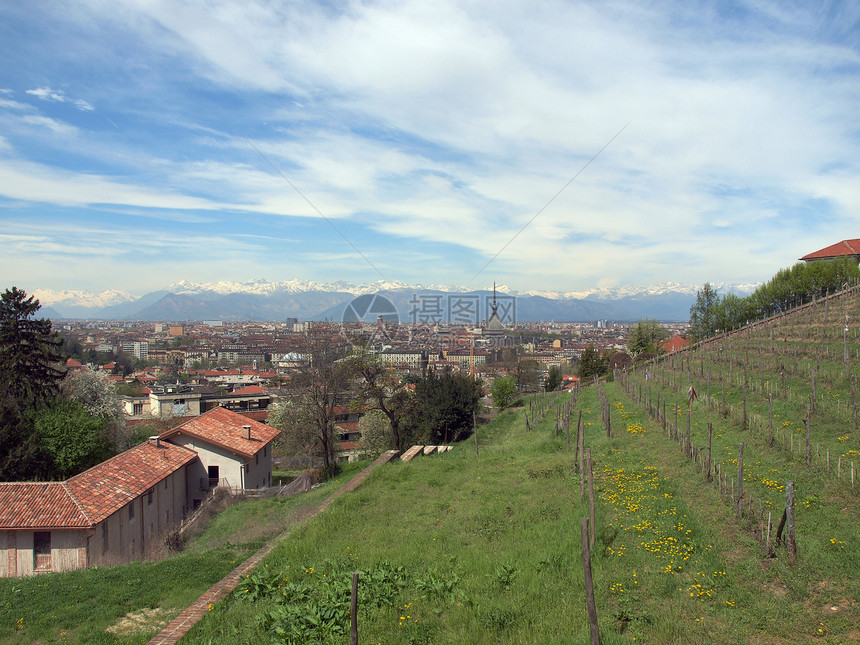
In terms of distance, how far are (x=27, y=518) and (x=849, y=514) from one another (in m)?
18.3

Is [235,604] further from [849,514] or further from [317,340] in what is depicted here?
[317,340]

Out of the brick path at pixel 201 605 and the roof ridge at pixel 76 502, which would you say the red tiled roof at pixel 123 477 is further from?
the brick path at pixel 201 605

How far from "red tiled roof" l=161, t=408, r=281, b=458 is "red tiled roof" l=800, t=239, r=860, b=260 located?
4507 cm

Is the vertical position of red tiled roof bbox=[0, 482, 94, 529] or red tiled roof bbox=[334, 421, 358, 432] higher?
red tiled roof bbox=[0, 482, 94, 529]

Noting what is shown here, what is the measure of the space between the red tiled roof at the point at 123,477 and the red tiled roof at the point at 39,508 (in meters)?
0.25

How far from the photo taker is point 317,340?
27344mm

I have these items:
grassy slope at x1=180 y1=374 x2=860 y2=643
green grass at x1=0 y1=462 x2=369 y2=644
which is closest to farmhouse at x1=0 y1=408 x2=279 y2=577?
green grass at x1=0 y1=462 x2=369 y2=644

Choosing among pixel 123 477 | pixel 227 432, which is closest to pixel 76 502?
pixel 123 477

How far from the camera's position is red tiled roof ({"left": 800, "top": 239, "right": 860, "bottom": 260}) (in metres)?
41.8

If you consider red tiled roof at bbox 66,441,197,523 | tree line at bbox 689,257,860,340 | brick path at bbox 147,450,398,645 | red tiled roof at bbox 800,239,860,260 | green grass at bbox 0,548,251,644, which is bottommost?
red tiled roof at bbox 66,441,197,523

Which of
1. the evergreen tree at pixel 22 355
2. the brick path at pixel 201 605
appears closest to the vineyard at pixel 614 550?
the brick path at pixel 201 605

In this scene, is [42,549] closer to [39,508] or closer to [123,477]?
[39,508]

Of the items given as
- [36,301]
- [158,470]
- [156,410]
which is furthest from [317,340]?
[156,410]

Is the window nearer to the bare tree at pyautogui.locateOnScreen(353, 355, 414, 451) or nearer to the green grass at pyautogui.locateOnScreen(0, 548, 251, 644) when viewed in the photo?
the green grass at pyautogui.locateOnScreen(0, 548, 251, 644)
